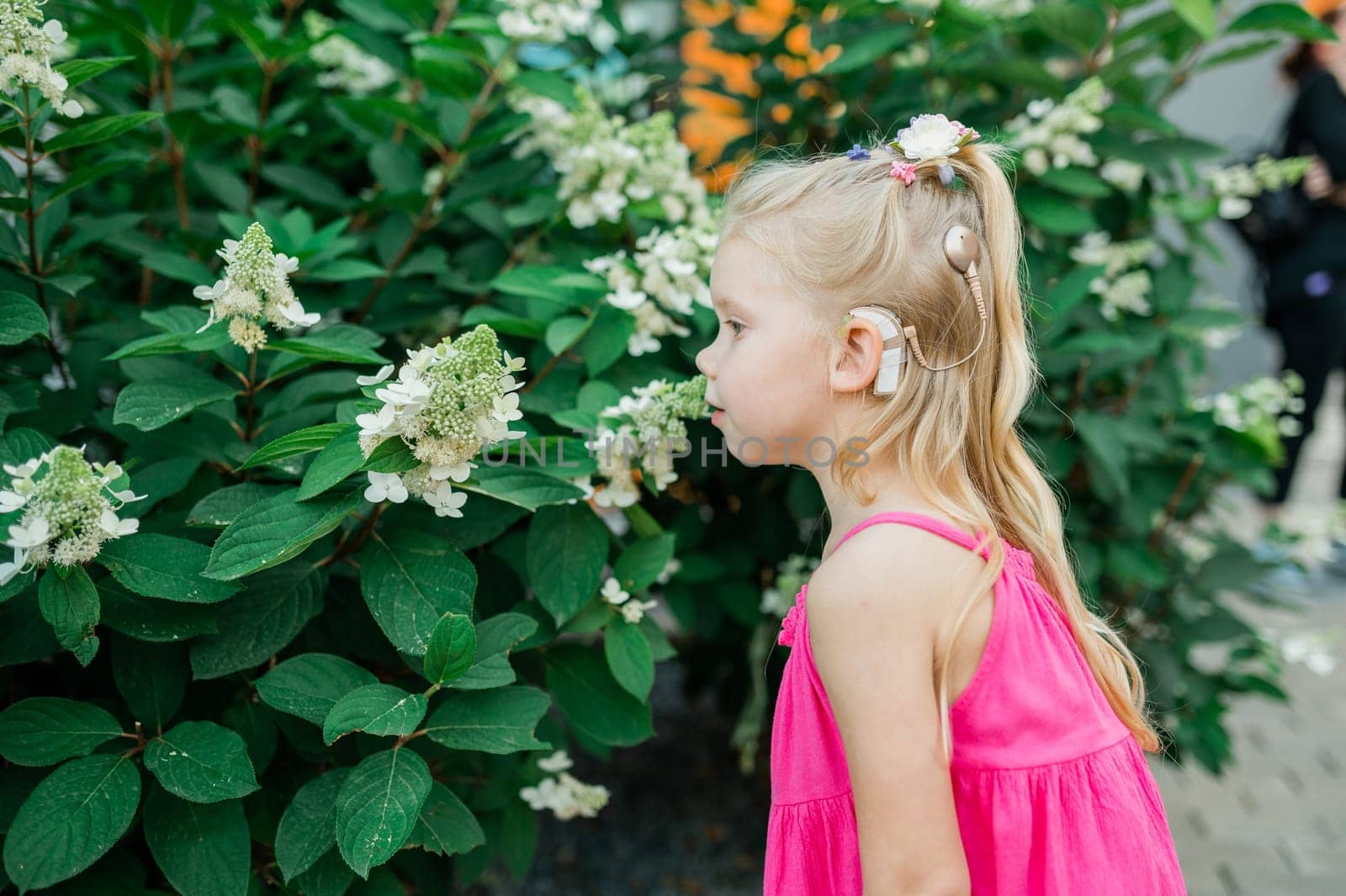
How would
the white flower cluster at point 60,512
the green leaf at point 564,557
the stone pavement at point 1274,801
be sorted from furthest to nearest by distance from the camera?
the stone pavement at point 1274,801 → the green leaf at point 564,557 → the white flower cluster at point 60,512

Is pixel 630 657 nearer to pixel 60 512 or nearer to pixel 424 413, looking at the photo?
pixel 424 413

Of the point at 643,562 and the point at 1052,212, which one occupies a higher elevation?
the point at 1052,212

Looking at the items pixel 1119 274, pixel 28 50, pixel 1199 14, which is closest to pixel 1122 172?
pixel 1119 274

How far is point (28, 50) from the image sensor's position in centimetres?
115

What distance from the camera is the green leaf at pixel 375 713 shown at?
3.21 feet

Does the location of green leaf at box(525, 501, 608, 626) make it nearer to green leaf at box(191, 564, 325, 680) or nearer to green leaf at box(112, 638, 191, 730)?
green leaf at box(191, 564, 325, 680)

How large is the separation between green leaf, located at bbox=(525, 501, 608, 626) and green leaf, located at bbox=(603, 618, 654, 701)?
2.9 inches

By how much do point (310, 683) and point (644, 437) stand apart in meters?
0.48

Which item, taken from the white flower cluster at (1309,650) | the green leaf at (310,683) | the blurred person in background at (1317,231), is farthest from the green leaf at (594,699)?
the blurred person in background at (1317,231)

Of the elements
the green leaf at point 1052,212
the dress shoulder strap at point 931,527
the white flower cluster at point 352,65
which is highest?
the white flower cluster at point 352,65

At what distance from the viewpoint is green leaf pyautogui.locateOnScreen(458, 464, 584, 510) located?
111cm

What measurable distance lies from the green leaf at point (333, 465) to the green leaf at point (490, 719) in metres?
0.27

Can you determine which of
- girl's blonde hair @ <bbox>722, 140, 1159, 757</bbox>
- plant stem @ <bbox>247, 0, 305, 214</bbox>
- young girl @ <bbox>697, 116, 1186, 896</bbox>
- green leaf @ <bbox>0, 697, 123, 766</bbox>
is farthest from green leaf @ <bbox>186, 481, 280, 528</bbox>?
plant stem @ <bbox>247, 0, 305, 214</bbox>

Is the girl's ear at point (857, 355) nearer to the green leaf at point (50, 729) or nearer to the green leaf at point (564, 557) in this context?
the green leaf at point (564, 557)
